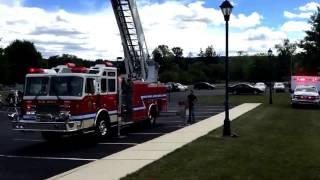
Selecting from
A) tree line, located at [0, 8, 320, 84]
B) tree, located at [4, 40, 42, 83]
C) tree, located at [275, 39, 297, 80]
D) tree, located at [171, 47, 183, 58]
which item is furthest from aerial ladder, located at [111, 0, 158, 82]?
tree, located at [171, 47, 183, 58]

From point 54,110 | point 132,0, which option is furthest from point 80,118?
point 132,0

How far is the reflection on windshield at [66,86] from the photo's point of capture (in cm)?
1808

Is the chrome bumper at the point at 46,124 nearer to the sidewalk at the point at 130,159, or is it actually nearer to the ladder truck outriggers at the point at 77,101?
the ladder truck outriggers at the point at 77,101

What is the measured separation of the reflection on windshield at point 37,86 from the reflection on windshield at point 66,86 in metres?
0.26

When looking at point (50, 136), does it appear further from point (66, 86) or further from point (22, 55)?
point (22, 55)

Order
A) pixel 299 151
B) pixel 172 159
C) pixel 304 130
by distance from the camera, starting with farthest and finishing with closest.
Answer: pixel 304 130 → pixel 299 151 → pixel 172 159

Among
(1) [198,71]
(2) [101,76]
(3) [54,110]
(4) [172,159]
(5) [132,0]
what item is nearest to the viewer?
(4) [172,159]

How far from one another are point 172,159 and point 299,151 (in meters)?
3.62

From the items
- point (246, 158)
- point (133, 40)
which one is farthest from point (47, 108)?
point (133, 40)

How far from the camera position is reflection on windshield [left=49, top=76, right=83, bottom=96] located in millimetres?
18078

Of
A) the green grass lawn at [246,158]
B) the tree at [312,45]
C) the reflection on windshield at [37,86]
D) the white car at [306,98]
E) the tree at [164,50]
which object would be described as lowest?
the green grass lawn at [246,158]

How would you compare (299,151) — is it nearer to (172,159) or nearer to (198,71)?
(172,159)

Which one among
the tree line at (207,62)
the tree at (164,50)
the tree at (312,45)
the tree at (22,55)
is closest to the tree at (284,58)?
the tree line at (207,62)

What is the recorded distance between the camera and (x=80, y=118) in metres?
17.9
